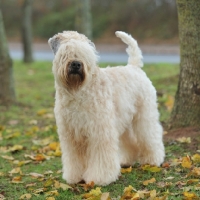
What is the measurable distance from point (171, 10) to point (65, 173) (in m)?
24.8

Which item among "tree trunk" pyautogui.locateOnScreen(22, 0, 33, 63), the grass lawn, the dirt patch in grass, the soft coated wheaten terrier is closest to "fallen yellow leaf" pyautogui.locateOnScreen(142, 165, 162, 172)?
the grass lawn

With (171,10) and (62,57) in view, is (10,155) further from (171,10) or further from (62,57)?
(171,10)

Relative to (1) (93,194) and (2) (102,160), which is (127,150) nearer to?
(2) (102,160)

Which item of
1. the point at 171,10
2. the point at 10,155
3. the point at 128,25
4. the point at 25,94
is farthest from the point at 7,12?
the point at 10,155

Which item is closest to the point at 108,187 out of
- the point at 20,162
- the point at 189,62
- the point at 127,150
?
the point at 127,150

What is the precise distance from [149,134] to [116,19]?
25.8 m

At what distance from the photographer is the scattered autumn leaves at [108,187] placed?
4766 millimetres

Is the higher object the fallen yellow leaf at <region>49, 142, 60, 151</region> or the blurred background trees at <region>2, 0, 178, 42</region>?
the blurred background trees at <region>2, 0, 178, 42</region>

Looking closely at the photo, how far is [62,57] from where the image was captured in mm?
4840

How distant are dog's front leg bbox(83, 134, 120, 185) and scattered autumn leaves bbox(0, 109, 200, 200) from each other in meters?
0.10

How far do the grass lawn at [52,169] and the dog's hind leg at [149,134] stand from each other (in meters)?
0.17

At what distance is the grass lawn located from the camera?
4922 millimetres

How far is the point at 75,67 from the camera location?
480 cm

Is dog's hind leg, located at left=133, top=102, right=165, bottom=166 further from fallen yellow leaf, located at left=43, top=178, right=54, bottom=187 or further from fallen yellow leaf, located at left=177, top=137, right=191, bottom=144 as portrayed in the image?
fallen yellow leaf, located at left=43, top=178, right=54, bottom=187
